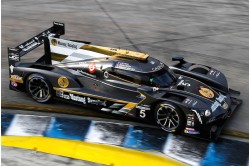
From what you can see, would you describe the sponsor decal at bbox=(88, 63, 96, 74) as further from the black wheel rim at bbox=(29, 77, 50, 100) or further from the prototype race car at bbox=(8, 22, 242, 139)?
the black wheel rim at bbox=(29, 77, 50, 100)

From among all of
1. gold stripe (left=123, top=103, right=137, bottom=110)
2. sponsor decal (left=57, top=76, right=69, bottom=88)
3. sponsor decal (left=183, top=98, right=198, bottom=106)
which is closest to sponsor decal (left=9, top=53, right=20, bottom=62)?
sponsor decal (left=57, top=76, right=69, bottom=88)

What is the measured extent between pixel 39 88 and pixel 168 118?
11.6 feet

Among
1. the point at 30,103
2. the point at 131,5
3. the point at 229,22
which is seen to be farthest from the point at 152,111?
the point at 131,5

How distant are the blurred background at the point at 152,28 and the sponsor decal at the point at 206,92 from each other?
3.33ft

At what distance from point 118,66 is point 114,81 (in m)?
0.38

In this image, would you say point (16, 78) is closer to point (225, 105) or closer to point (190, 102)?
point (190, 102)

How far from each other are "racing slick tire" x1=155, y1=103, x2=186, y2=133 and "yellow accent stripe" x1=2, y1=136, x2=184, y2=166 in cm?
98

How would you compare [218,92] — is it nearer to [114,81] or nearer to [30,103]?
[114,81]

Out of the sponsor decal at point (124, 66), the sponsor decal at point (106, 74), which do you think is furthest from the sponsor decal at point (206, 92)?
the sponsor decal at point (106, 74)

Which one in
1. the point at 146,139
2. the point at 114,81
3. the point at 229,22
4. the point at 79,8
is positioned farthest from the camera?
the point at 79,8

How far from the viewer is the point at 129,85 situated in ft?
34.9

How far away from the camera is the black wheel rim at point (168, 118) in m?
10.0

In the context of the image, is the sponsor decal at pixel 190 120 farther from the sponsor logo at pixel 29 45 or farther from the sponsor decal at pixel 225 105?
the sponsor logo at pixel 29 45

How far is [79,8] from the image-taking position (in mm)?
21469
